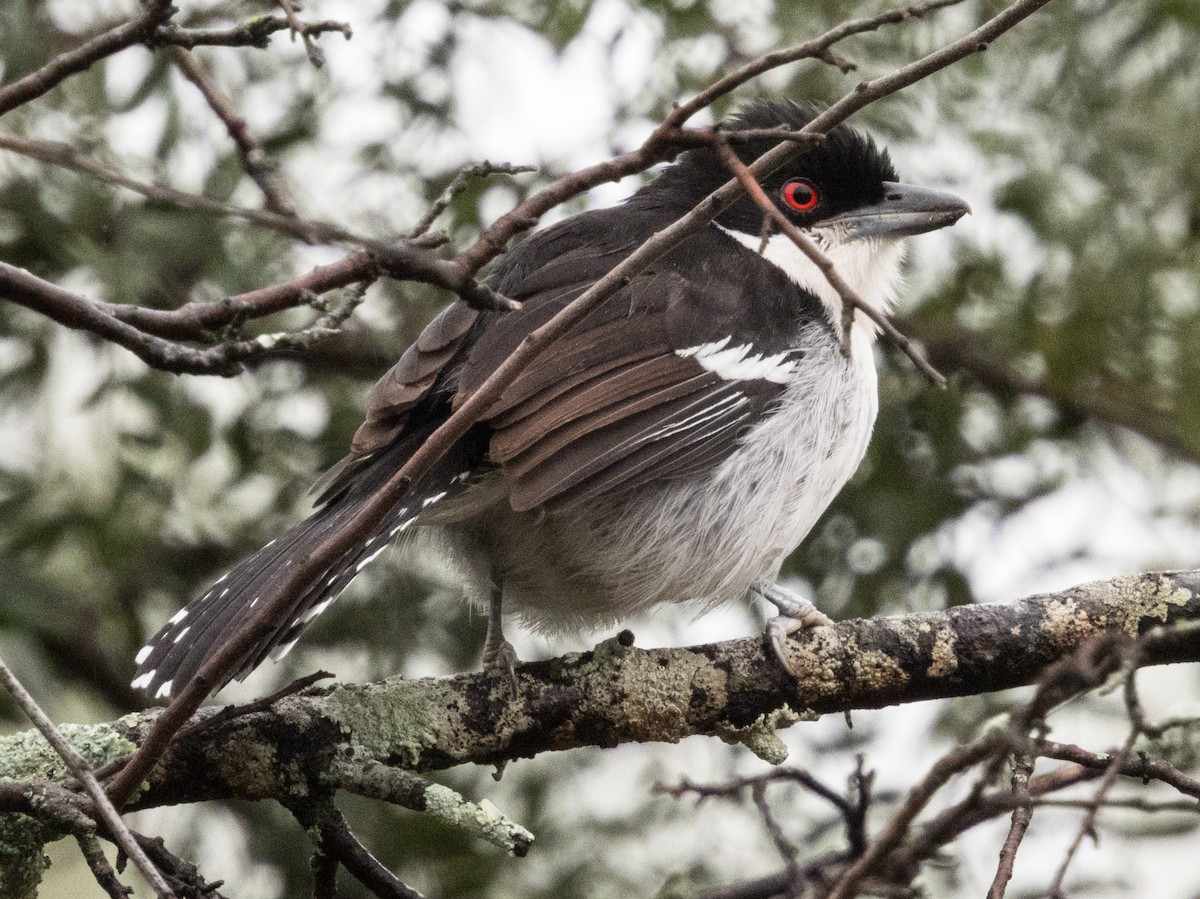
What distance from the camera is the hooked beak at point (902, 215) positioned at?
4.32m

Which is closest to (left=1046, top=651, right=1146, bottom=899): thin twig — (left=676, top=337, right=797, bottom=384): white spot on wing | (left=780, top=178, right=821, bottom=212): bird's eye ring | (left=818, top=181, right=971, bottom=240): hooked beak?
→ (left=676, top=337, right=797, bottom=384): white spot on wing

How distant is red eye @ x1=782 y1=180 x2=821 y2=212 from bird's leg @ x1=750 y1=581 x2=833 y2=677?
4.08ft

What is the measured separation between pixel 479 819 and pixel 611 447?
1.03 meters

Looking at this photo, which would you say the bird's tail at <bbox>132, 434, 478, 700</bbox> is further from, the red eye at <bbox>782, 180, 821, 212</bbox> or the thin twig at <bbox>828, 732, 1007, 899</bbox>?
the red eye at <bbox>782, 180, 821, 212</bbox>

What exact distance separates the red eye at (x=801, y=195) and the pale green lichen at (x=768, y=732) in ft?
5.91

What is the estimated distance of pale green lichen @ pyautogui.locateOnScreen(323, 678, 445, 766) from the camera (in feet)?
9.48

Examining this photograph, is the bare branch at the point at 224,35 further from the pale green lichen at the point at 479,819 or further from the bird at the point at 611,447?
the pale green lichen at the point at 479,819

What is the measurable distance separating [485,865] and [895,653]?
68.8 inches

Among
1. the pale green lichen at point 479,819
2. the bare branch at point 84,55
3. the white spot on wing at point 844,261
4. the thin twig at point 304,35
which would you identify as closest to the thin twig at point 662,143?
the thin twig at point 304,35

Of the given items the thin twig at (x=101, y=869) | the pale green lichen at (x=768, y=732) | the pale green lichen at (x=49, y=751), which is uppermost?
the pale green lichen at (x=768, y=732)

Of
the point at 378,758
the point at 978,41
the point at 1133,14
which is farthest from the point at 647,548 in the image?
the point at 1133,14

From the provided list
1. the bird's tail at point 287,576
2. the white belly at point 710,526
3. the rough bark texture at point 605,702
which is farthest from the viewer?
the white belly at point 710,526

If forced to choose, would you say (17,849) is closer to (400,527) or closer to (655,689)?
(400,527)

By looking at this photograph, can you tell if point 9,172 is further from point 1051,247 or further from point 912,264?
point 1051,247
